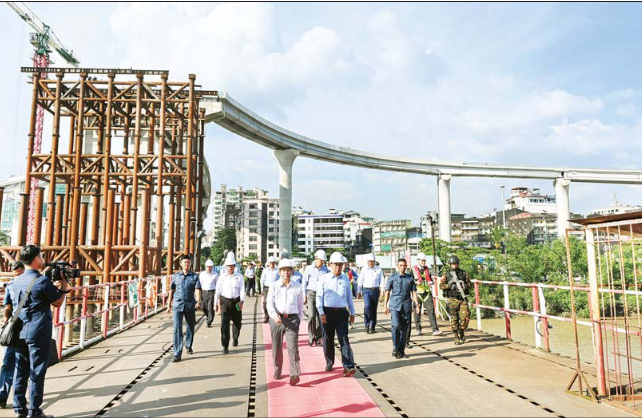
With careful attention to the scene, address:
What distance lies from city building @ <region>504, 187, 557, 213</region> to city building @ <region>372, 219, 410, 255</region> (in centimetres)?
3008

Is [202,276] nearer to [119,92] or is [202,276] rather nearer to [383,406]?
[383,406]

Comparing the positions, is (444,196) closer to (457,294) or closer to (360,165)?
(360,165)

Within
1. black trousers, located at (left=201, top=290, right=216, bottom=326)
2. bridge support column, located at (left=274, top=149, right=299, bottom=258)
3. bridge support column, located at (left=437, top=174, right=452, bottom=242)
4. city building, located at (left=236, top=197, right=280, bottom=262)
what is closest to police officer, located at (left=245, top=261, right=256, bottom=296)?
black trousers, located at (left=201, top=290, right=216, bottom=326)

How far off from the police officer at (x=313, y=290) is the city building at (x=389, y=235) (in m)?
92.9

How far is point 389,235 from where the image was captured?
111 metres

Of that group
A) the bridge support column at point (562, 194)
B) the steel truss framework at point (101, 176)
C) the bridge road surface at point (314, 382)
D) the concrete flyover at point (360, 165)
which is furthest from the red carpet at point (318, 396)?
the bridge support column at point (562, 194)

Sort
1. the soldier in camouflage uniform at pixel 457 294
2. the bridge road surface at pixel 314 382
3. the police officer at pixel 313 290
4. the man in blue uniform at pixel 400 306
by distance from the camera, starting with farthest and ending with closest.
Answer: the police officer at pixel 313 290 → the soldier in camouflage uniform at pixel 457 294 → the man in blue uniform at pixel 400 306 → the bridge road surface at pixel 314 382

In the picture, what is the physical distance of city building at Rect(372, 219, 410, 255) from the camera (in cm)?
10486

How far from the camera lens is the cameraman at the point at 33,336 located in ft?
15.3

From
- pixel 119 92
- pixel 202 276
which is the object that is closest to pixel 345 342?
pixel 202 276

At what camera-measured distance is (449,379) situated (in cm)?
650

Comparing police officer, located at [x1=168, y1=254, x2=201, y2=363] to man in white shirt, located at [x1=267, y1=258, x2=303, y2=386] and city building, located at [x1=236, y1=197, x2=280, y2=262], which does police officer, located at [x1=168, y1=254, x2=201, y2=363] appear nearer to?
man in white shirt, located at [x1=267, y1=258, x2=303, y2=386]

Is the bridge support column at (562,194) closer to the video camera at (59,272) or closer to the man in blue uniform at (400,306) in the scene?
the man in blue uniform at (400,306)

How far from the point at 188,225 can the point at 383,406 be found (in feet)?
53.8
